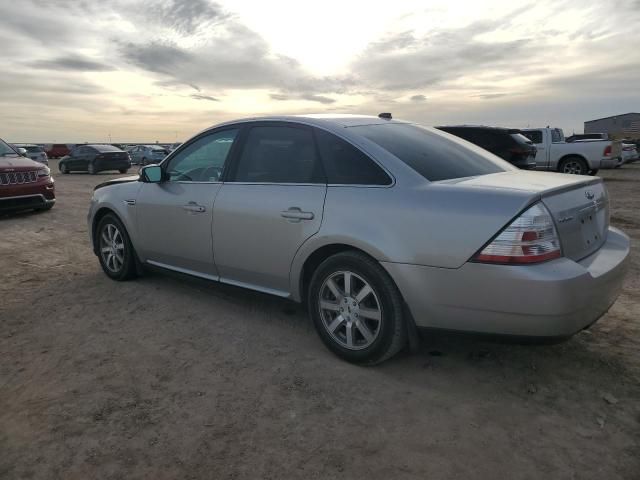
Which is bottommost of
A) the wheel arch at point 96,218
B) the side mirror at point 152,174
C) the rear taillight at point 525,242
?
the wheel arch at point 96,218

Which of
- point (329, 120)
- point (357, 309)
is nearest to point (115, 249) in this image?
point (329, 120)

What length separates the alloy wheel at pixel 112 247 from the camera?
532cm

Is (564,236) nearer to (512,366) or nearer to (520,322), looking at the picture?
(520,322)

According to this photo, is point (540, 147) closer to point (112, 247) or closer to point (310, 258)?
point (112, 247)

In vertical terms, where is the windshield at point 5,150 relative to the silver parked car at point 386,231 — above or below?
above

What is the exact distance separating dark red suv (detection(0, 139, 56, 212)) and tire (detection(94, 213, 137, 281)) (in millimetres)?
5230

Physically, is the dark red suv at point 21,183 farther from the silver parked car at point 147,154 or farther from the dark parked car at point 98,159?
the silver parked car at point 147,154

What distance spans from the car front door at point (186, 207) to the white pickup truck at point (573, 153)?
1565 centimetres

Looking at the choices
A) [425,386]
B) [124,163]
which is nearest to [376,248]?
[425,386]

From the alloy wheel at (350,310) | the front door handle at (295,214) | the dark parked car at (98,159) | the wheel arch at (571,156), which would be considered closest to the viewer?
the alloy wheel at (350,310)

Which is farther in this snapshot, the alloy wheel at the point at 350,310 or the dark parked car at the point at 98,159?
the dark parked car at the point at 98,159

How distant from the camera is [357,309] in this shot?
3283mm

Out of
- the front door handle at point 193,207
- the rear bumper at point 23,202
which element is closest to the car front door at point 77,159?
the rear bumper at point 23,202

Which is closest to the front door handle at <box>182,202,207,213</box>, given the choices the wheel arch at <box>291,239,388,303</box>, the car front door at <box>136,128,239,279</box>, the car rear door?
the car front door at <box>136,128,239,279</box>
